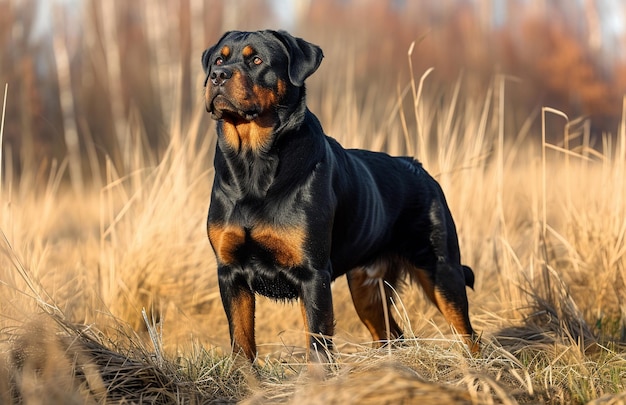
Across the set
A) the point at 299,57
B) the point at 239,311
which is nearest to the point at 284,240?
the point at 239,311

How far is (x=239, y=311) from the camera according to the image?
3738 mm

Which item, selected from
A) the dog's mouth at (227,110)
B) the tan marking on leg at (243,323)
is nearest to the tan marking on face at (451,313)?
the tan marking on leg at (243,323)

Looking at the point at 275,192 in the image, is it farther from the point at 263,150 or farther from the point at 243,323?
the point at 243,323

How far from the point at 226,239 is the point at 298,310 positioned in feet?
6.40

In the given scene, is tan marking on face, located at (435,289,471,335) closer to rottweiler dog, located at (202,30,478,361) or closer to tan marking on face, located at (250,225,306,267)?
rottweiler dog, located at (202,30,478,361)

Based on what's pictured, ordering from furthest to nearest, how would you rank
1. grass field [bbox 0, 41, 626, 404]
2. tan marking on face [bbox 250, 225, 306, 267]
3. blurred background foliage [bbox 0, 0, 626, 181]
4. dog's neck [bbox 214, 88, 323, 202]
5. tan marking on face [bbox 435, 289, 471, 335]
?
blurred background foliage [bbox 0, 0, 626, 181] → tan marking on face [bbox 435, 289, 471, 335] → dog's neck [bbox 214, 88, 323, 202] → tan marking on face [bbox 250, 225, 306, 267] → grass field [bbox 0, 41, 626, 404]

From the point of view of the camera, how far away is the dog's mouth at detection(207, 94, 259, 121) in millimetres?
3602

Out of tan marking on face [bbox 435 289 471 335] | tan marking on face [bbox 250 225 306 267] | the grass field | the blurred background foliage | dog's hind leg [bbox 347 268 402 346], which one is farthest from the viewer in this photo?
the blurred background foliage

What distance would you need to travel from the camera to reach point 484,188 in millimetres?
6520

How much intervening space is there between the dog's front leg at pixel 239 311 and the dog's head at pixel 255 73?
0.68 metres

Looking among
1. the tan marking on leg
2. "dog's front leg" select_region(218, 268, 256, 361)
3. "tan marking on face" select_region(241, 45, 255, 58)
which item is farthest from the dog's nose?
the tan marking on leg

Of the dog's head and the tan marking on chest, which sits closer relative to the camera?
the dog's head

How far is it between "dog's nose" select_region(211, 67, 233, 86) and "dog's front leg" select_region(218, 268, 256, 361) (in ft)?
2.54

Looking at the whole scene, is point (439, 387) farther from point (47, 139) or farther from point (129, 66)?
point (129, 66)
